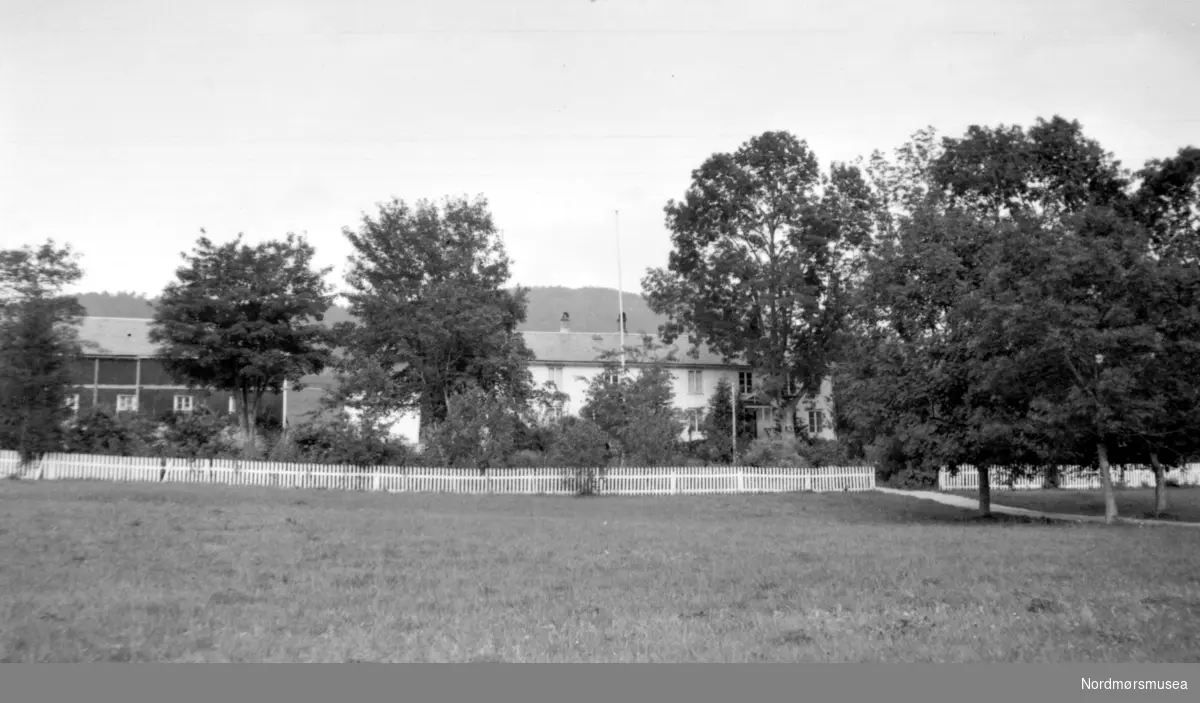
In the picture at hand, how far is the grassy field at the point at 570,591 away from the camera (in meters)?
8.37

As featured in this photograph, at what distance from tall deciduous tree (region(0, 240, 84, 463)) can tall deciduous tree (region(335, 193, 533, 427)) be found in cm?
1115

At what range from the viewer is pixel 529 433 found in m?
40.1

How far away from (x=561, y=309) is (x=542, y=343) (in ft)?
231

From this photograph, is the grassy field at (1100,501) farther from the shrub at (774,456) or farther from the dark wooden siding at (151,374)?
the dark wooden siding at (151,374)

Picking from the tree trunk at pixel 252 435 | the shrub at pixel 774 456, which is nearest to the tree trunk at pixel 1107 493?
the shrub at pixel 774 456

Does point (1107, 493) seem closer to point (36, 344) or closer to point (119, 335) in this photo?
point (36, 344)

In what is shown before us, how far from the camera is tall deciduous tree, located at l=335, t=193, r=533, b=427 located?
1768 inches

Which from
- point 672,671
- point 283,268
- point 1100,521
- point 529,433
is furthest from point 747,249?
point 672,671

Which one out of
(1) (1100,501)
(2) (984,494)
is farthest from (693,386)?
(2) (984,494)

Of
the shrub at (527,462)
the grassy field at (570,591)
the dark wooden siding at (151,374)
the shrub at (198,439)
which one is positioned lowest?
the grassy field at (570,591)

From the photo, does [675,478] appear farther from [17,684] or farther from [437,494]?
[17,684]

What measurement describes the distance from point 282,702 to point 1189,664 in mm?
7242

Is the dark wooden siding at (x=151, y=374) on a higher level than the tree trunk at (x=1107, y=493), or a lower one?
higher

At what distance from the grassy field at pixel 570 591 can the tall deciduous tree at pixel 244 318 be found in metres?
25.6
